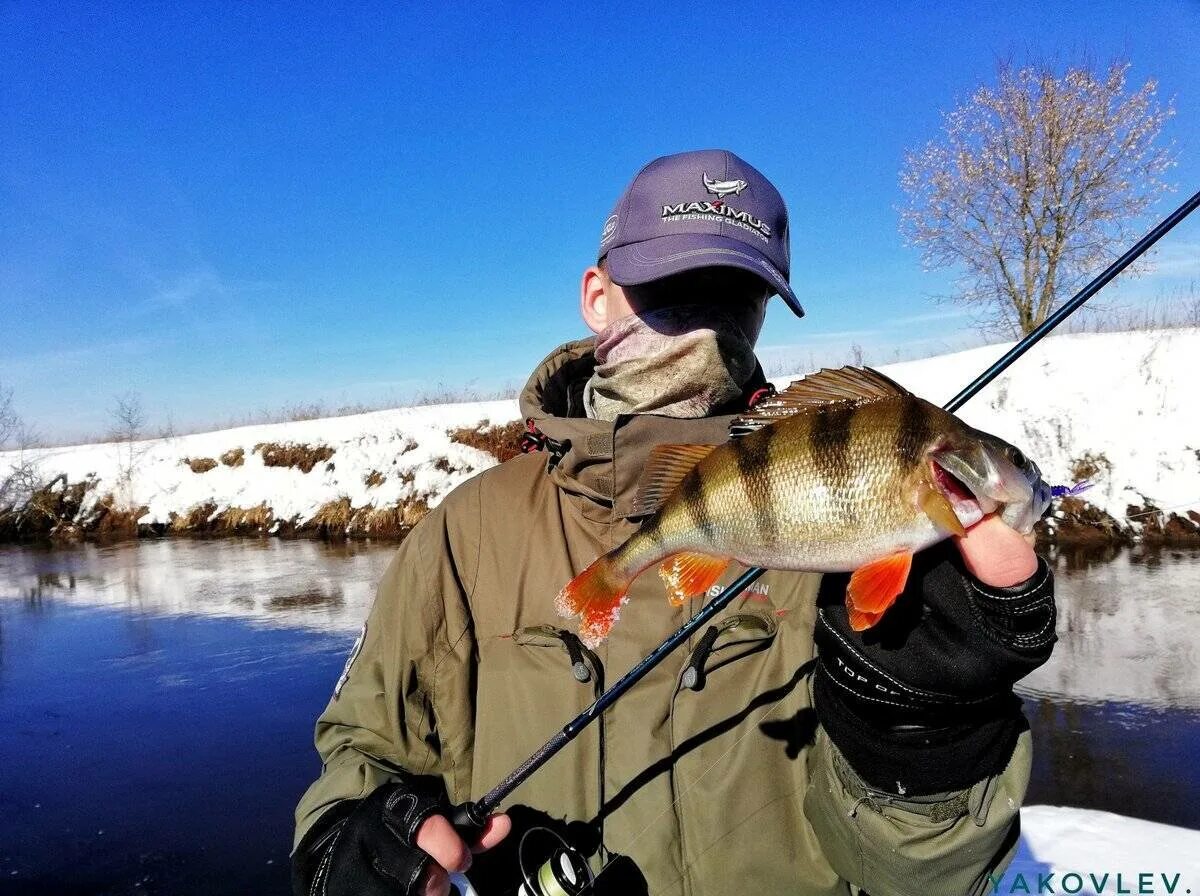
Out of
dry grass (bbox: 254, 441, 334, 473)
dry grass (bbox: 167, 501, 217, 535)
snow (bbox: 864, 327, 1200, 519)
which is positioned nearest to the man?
snow (bbox: 864, 327, 1200, 519)

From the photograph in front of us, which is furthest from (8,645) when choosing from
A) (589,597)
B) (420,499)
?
(589,597)

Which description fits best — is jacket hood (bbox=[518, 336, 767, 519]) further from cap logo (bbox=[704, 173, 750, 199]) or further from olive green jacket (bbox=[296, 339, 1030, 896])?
cap logo (bbox=[704, 173, 750, 199])

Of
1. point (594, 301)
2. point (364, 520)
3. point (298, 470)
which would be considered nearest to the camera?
point (594, 301)

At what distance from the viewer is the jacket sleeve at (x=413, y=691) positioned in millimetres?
1852

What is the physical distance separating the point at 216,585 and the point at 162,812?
24.3 feet

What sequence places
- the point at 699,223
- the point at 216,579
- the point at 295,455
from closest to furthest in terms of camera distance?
the point at 699,223 < the point at 216,579 < the point at 295,455

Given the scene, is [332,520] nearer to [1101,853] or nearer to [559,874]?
[1101,853]

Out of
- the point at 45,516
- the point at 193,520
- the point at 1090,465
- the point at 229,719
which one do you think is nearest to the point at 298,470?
the point at 193,520

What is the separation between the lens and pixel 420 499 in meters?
15.5

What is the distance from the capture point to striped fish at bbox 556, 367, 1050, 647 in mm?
1411

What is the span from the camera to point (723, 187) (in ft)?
6.74

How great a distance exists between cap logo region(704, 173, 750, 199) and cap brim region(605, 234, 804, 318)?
0.53ft

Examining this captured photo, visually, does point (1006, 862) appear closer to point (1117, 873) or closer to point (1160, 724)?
point (1117, 873)

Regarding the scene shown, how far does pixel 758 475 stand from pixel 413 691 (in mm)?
1015
